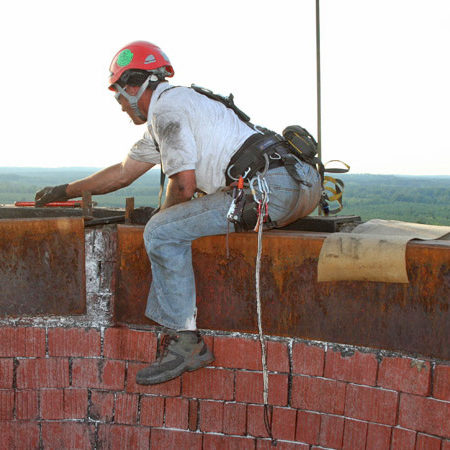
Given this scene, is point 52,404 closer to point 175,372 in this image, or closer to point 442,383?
point 175,372

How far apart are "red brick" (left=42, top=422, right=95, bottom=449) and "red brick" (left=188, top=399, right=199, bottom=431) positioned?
613 millimetres

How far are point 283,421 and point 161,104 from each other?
1903mm

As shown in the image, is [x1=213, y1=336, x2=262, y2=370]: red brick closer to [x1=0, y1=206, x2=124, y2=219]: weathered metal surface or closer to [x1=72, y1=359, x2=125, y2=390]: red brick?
[x1=72, y1=359, x2=125, y2=390]: red brick

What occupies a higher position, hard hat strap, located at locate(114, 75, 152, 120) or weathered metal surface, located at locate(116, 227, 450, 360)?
hard hat strap, located at locate(114, 75, 152, 120)

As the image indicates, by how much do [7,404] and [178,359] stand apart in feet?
3.86

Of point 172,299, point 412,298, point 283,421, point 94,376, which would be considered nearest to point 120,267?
point 172,299

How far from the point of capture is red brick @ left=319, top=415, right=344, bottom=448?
11.6ft

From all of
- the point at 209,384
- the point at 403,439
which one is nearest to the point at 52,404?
the point at 209,384

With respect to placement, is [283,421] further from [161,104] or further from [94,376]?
[161,104]

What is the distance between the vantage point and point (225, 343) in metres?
3.65

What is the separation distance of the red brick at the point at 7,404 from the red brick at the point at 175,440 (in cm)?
87

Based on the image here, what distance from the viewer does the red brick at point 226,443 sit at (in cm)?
373

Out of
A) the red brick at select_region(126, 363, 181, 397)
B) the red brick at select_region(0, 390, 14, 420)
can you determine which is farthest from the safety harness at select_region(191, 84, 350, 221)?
the red brick at select_region(0, 390, 14, 420)

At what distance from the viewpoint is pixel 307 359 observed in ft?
11.6
